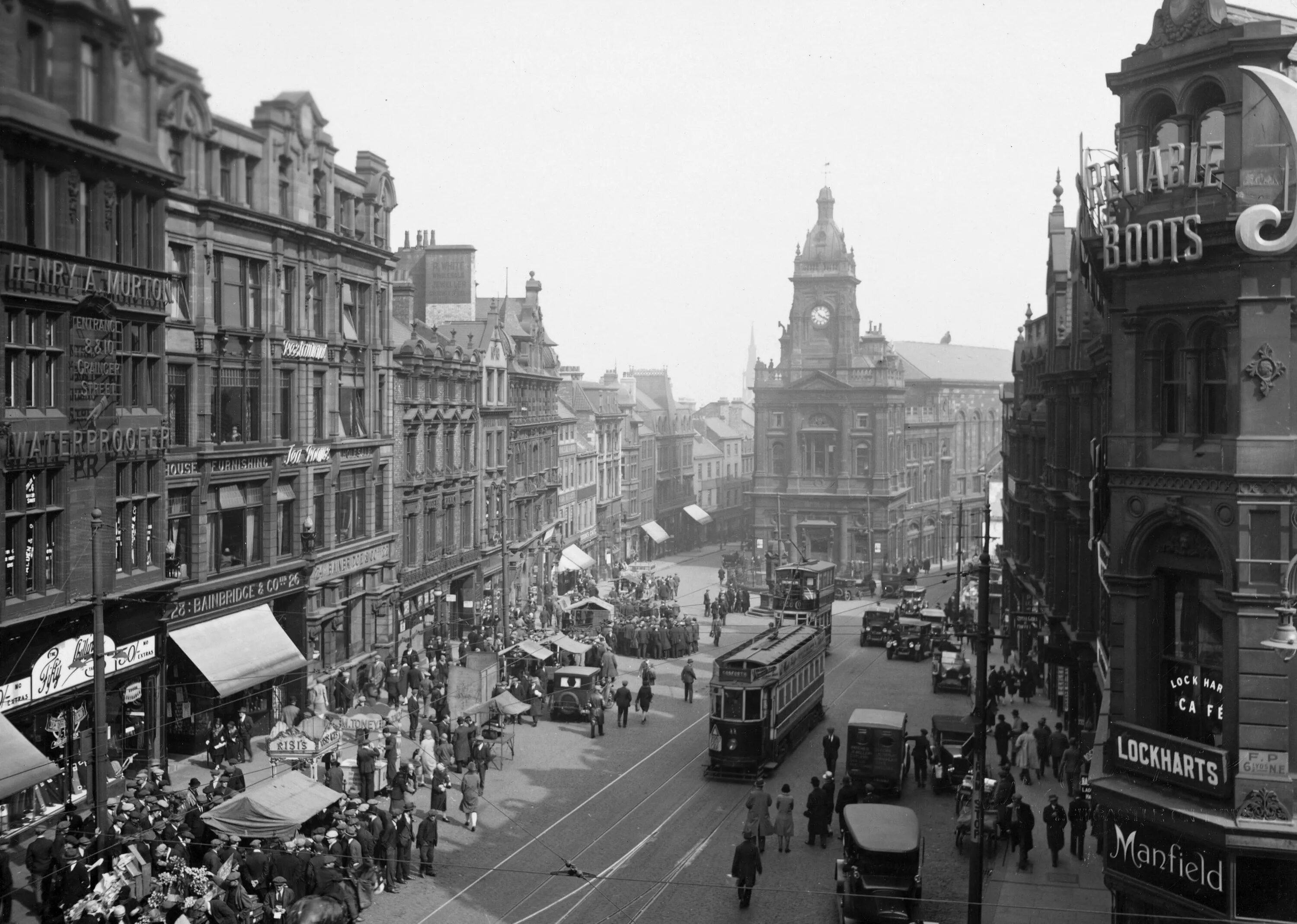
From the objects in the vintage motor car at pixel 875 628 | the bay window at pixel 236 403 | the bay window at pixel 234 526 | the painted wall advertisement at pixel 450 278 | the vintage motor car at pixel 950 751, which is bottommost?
the vintage motor car at pixel 875 628

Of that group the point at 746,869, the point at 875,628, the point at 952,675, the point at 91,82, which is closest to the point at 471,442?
the point at 875,628

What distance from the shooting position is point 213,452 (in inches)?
1374

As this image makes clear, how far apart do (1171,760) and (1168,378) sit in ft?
20.9

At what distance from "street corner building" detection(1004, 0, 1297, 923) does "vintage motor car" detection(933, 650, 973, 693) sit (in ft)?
81.3

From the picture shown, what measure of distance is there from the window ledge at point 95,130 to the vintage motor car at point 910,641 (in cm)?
4569

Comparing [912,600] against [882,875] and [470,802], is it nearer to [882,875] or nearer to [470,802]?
[470,802]

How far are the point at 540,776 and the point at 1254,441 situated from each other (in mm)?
21468

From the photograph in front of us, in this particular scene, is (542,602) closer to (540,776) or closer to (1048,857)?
(540,776)

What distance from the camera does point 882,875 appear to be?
22766 millimetres

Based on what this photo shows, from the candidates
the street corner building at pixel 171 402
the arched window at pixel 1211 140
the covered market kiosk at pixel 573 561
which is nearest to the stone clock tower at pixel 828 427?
the covered market kiosk at pixel 573 561

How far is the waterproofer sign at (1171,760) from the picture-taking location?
18516mm

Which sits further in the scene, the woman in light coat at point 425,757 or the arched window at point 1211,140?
the woman in light coat at point 425,757

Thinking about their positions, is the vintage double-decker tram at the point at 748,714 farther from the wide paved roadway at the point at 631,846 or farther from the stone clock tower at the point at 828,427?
the stone clock tower at the point at 828,427

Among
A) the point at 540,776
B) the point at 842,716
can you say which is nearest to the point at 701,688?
the point at 842,716
